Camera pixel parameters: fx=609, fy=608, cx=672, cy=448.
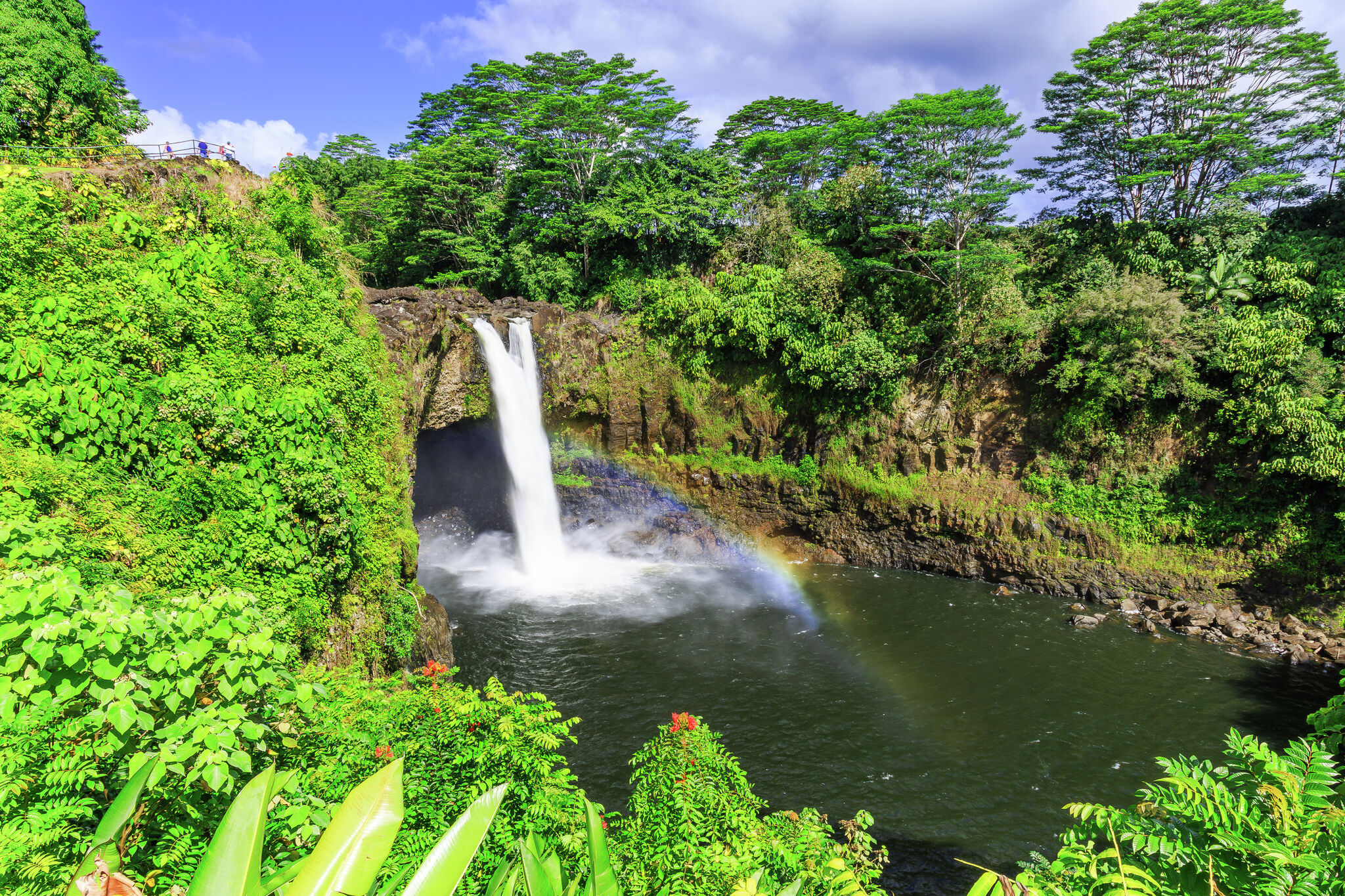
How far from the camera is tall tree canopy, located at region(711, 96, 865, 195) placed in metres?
29.0

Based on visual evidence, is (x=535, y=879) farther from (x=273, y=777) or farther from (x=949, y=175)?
(x=949, y=175)

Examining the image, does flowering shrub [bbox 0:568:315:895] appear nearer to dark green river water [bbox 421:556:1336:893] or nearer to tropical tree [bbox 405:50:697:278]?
dark green river water [bbox 421:556:1336:893]

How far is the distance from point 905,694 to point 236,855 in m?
14.6

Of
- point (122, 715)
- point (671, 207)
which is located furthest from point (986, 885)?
point (671, 207)

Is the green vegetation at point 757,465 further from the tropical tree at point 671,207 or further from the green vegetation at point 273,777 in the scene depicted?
the green vegetation at point 273,777

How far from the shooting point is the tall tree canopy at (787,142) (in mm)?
28984

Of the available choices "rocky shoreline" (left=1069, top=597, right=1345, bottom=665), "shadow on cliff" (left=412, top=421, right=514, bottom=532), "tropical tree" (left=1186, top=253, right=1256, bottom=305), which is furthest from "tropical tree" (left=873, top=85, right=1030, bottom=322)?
"shadow on cliff" (left=412, top=421, right=514, bottom=532)

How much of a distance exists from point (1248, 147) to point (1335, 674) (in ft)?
54.2

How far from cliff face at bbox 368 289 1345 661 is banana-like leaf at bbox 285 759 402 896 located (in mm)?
16761

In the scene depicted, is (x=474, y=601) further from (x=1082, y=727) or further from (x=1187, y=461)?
(x=1187, y=461)

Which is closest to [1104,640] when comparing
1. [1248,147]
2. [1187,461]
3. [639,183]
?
[1187,461]

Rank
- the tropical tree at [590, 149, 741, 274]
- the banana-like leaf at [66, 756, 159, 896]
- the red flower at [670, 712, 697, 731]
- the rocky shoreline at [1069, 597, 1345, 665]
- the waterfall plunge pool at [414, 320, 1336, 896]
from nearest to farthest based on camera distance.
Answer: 1. the banana-like leaf at [66, 756, 159, 896]
2. the red flower at [670, 712, 697, 731]
3. the waterfall plunge pool at [414, 320, 1336, 896]
4. the rocky shoreline at [1069, 597, 1345, 665]
5. the tropical tree at [590, 149, 741, 274]

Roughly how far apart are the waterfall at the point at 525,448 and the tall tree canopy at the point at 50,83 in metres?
10.9

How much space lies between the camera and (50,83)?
49.6ft
